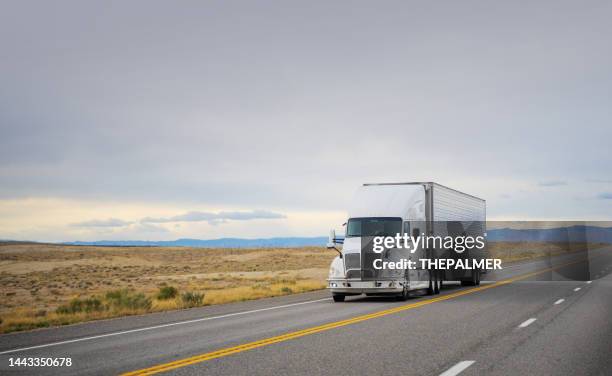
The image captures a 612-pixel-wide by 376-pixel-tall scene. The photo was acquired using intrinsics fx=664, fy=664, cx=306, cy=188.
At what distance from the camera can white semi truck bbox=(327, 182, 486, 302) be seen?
20156 millimetres

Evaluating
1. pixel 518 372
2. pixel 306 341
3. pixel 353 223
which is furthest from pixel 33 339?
pixel 353 223

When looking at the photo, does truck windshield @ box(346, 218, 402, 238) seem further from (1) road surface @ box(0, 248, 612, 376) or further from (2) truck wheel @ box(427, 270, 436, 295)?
(1) road surface @ box(0, 248, 612, 376)

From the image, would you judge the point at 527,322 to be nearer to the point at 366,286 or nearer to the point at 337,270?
the point at 366,286

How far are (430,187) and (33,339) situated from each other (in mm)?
14127

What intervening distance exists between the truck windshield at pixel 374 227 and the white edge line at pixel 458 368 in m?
11.9

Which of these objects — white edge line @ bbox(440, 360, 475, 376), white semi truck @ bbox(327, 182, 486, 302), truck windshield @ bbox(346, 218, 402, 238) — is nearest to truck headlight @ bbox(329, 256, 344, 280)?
white semi truck @ bbox(327, 182, 486, 302)

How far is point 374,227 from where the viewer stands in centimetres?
2102

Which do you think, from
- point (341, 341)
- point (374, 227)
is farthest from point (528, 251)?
point (341, 341)

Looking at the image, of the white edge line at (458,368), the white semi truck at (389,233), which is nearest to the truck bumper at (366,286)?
the white semi truck at (389,233)

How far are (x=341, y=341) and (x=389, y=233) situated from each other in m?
9.95

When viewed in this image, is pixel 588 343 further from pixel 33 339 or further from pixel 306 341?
pixel 33 339

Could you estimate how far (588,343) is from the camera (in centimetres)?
1081

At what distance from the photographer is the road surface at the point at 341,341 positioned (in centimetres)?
863

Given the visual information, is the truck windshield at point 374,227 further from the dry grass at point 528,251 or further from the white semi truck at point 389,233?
the dry grass at point 528,251
